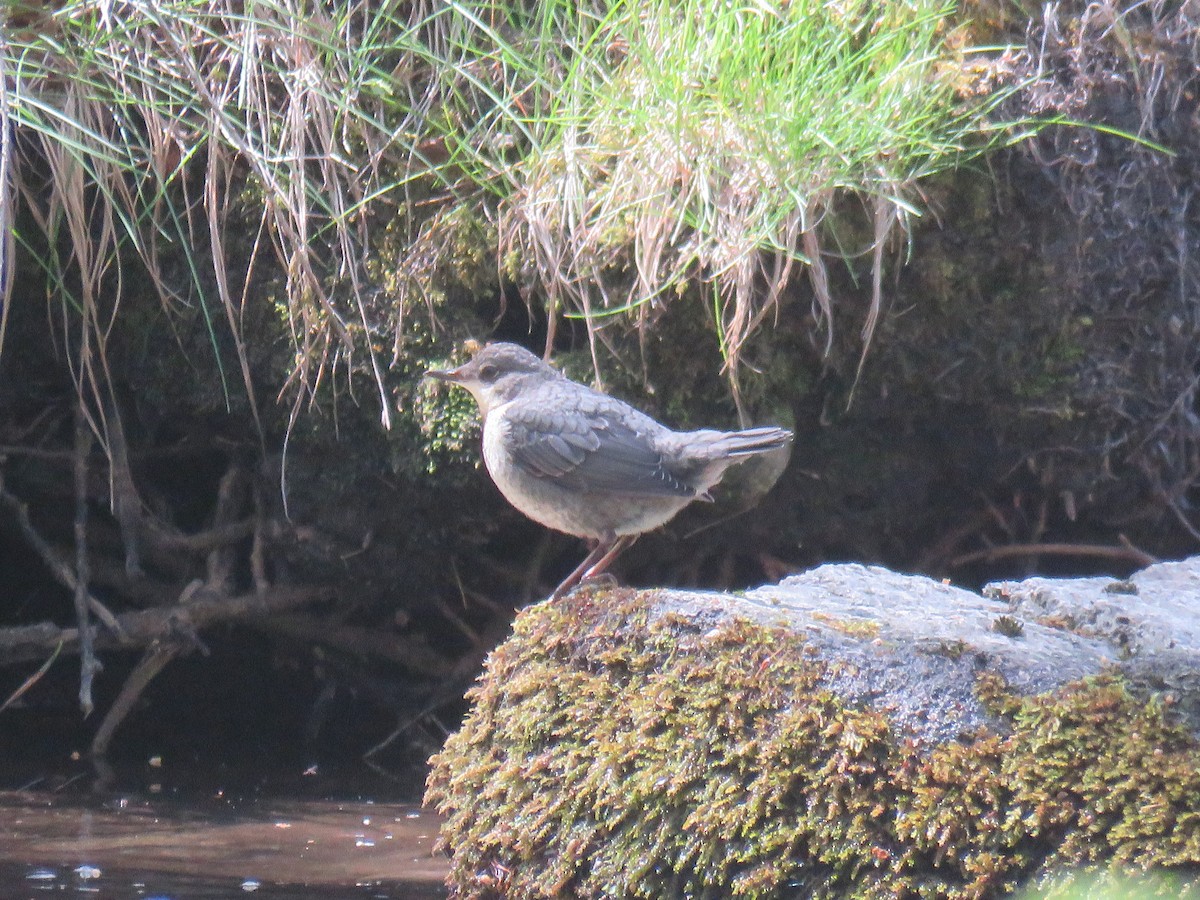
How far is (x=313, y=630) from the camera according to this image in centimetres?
482

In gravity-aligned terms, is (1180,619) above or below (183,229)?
below

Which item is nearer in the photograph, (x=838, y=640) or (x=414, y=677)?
(x=838, y=640)

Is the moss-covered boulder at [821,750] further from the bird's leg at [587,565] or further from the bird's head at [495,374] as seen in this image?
the bird's head at [495,374]

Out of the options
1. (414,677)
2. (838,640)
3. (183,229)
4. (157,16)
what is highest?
(157,16)

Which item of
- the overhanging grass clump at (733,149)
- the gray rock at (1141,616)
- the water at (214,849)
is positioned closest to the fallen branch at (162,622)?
the water at (214,849)

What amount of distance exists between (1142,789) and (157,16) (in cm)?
299

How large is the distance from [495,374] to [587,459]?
1.37 ft

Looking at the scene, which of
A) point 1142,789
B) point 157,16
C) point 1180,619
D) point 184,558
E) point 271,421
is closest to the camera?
point 1142,789

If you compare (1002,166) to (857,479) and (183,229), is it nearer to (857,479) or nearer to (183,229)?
(857,479)

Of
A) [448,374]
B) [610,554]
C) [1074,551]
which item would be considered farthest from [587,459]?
[1074,551]

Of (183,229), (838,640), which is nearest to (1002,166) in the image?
→ (838,640)

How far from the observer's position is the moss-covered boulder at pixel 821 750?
7.50 ft

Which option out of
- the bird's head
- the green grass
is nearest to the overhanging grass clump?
the green grass

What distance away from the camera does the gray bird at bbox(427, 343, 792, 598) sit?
3.65m
